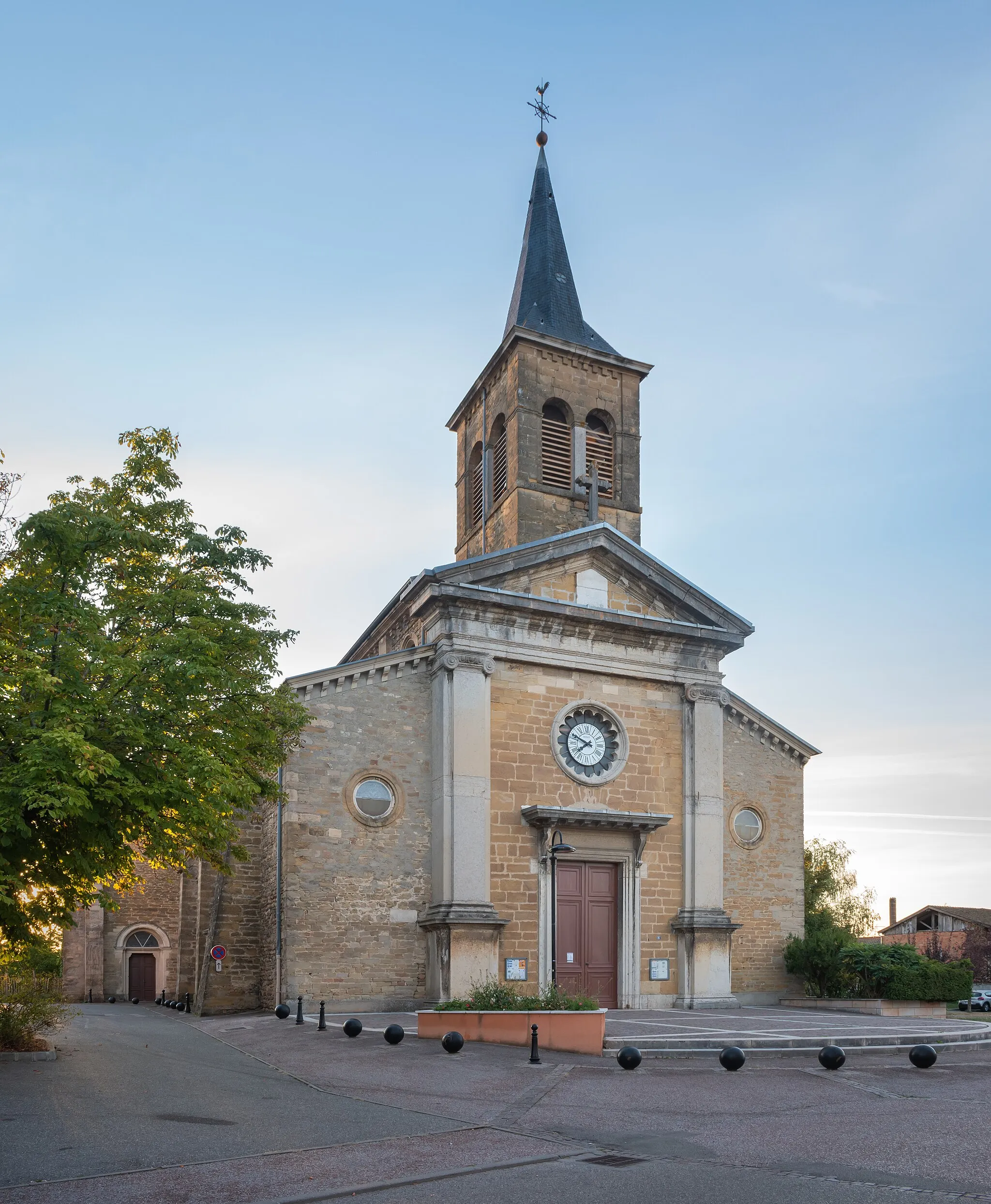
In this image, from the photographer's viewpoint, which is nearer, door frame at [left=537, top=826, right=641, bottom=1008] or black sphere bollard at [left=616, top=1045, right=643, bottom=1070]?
black sphere bollard at [left=616, top=1045, right=643, bottom=1070]

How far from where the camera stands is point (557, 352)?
30812 mm

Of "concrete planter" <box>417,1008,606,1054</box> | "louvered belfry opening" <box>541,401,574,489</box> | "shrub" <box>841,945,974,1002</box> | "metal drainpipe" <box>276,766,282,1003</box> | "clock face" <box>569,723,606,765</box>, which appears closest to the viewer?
"concrete planter" <box>417,1008,606,1054</box>

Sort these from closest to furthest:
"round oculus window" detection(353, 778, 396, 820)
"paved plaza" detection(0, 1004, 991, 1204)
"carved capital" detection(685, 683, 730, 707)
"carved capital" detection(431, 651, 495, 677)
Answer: "paved plaza" detection(0, 1004, 991, 1204) → "round oculus window" detection(353, 778, 396, 820) → "carved capital" detection(431, 651, 495, 677) → "carved capital" detection(685, 683, 730, 707)

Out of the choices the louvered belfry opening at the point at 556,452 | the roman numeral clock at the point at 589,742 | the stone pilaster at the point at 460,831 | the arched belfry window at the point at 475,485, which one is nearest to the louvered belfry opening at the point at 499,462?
the arched belfry window at the point at 475,485

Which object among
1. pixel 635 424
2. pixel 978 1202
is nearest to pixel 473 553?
pixel 635 424

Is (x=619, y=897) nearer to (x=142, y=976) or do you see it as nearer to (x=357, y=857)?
(x=357, y=857)

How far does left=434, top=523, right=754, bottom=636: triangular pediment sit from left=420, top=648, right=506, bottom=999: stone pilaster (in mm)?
2029

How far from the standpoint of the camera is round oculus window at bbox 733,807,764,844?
1068 inches

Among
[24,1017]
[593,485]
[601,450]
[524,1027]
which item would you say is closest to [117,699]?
[24,1017]

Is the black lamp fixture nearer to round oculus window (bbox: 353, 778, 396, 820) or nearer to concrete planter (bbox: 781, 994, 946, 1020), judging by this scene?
round oculus window (bbox: 353, 778, 396, 820)

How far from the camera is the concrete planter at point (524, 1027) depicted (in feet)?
52.6

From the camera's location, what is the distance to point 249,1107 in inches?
449

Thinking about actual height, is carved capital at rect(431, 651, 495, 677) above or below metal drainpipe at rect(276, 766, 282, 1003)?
above

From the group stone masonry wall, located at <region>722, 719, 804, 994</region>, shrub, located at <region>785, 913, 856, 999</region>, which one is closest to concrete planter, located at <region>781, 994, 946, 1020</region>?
shrub, located at <region>785, 913, 856, 999</region>
